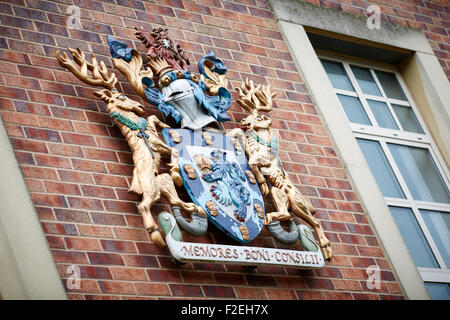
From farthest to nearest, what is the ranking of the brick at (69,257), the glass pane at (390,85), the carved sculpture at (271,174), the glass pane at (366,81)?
the glass pane at (390,85), the glass pane at (366,81), the carved sculpture at (271,174), the brick at (69,257)

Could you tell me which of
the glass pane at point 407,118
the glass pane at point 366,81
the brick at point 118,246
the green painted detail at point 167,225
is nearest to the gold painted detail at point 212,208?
the green painted detail at point 167,225

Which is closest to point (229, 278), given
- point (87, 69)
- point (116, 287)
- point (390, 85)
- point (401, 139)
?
point (116, 287)

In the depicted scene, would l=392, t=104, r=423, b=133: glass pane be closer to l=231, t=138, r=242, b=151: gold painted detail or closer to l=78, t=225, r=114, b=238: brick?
l=231, t=138, r=242, b=151: gold painted detail

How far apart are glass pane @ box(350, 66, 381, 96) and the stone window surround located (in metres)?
0.27

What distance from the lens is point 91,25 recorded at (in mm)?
5504

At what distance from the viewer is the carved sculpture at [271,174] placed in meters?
5.14

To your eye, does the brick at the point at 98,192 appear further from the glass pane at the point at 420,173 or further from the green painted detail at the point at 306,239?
the glass pane at the point at 420,173

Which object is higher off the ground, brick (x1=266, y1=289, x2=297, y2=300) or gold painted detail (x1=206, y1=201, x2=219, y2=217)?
gold painted detail (x1=206, y1=201, x2=219, y2=217)

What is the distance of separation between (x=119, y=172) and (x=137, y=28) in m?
1.22

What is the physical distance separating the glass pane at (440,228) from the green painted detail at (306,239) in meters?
1.51

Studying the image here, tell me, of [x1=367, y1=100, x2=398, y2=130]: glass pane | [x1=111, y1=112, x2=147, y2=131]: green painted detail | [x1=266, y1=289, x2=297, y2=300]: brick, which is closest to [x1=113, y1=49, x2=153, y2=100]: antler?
[x1=111, y1=112, x2=147, y2=131]: green painted detail

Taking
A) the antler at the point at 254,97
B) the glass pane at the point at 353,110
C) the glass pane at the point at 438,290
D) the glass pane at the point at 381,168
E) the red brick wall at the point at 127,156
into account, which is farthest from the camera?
the glass pane at the point at 353,110

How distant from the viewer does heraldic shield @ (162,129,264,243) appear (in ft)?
15.8

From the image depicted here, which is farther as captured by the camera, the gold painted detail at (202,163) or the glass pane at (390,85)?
the glass pane at (390,85)
